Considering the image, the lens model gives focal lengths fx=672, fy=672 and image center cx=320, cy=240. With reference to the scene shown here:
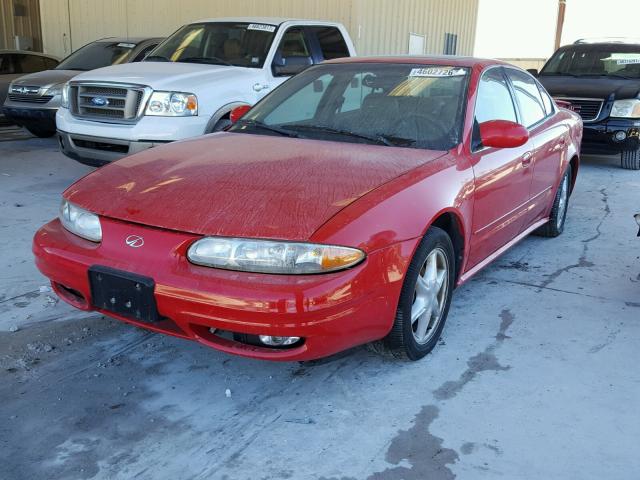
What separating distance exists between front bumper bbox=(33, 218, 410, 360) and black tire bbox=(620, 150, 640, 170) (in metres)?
7.20

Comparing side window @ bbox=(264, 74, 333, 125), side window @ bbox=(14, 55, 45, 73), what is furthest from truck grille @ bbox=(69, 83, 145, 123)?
side window @ bbox=(14, 55, 45, 73)

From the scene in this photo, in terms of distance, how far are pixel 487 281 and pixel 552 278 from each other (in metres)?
0.49

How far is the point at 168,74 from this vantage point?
21.6 ft

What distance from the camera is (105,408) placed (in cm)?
285

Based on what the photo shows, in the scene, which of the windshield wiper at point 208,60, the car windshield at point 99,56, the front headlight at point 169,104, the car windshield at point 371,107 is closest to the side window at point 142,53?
the car windshield at point 99,56

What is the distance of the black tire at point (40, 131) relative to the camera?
9844 mm

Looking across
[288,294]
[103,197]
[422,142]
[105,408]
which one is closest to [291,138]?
[422,142]

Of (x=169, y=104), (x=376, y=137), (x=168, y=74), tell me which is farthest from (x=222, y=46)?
(x=376, y=137)

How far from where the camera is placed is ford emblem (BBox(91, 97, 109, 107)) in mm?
6574

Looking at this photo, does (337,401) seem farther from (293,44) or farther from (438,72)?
(293,44)

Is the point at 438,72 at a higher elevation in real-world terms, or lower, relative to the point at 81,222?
higher

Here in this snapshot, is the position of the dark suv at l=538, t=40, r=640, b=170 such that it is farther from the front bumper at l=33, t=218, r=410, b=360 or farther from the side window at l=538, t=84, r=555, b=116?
the front bumper at l=33, t=218, r=410, b=360

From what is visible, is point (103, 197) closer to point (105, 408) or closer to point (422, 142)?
point (105, 408)

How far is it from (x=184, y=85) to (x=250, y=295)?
14.1 feet
